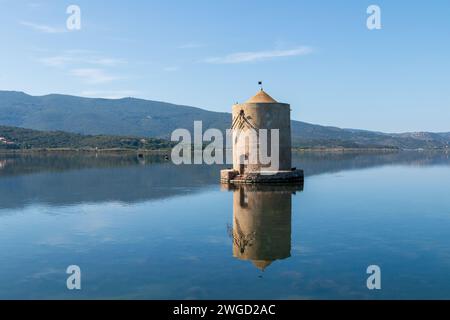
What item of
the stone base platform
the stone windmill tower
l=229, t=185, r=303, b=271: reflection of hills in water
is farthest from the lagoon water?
the stone windmill tower

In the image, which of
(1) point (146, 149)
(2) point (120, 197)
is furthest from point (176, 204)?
(1) point (146, 149)

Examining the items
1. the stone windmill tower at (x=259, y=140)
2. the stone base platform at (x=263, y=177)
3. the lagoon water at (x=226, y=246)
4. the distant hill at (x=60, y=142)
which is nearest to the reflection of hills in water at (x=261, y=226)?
the lagoon water at (x=226, y=246)

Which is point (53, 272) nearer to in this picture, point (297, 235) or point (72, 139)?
point (297, 235)

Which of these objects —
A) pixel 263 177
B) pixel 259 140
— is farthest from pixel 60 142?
pixel 263 177

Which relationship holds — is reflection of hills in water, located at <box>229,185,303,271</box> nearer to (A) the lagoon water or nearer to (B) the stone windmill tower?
(A) the lagoon water

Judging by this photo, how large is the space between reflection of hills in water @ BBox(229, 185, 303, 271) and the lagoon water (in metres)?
0.05

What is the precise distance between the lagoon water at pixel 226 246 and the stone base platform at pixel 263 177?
16.5ft

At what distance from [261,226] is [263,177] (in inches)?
648

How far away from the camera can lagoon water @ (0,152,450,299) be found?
468 inches

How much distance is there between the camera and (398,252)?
50.4 ft

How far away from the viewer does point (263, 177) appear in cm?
3559

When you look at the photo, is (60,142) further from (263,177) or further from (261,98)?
(263,177)

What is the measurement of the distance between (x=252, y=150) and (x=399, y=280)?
24726 millimetres

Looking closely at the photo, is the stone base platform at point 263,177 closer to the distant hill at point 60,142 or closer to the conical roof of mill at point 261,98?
the conical roof of mill at point 261,98
